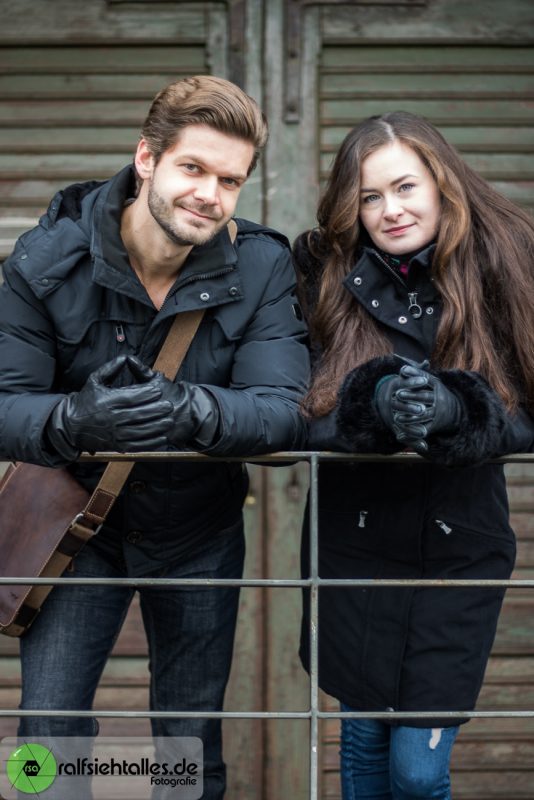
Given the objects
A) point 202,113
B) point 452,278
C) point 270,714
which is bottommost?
point 270,714

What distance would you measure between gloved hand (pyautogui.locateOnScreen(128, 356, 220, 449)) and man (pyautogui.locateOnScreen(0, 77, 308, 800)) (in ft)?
0.34

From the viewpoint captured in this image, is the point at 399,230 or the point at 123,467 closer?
the point at 123,467

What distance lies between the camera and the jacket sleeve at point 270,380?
2385 mm

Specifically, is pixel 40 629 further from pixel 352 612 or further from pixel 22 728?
pixel 352 612

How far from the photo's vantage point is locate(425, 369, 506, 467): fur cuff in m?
2.35

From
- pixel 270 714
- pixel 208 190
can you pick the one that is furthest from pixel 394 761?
pixel 208 190

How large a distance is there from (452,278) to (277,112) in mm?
1750

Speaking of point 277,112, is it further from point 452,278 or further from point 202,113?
point 452,278

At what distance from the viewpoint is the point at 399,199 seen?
272 cm

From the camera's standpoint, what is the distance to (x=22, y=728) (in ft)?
8.71

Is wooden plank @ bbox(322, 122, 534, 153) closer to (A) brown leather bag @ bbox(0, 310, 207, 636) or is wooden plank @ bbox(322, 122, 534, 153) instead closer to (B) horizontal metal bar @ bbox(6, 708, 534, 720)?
(A) brown leather bag @ bbox(0, 310, 207, 636)

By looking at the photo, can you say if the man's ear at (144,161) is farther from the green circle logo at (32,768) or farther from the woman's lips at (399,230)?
the green circle logo at (32,768)

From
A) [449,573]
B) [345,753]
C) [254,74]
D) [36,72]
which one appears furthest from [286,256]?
[36,72]

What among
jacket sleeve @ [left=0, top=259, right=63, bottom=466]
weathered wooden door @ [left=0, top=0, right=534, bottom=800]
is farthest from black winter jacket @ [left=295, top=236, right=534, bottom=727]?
weathered wooden door @ [left=0, top=0, right=534, bottom=800]
